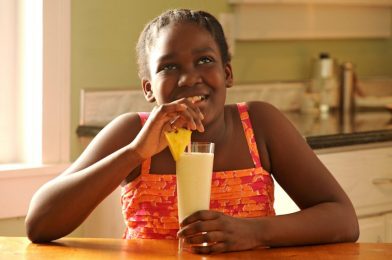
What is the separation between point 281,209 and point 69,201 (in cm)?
107

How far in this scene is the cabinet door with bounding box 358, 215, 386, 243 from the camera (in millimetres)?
3072

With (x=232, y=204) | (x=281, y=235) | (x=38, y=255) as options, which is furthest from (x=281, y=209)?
(x=38, y=255)

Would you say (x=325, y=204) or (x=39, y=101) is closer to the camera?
(x=325, y=204)

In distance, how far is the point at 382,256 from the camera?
169cm

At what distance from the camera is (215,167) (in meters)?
2.08

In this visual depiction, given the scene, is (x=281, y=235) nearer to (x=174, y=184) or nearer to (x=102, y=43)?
(x=174, y=184)

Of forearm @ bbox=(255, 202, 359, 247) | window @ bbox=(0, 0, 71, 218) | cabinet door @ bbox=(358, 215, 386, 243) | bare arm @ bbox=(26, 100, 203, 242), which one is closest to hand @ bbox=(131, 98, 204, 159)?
bare arm @ bbox=(26, 100, 203, 242)

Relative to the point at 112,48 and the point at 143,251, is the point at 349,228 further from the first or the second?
the point at 112,48

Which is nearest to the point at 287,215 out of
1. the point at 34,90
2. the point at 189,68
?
the point at 189,68

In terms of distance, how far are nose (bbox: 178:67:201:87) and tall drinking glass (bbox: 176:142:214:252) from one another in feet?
0.85

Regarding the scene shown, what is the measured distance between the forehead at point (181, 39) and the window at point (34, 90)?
1079mm

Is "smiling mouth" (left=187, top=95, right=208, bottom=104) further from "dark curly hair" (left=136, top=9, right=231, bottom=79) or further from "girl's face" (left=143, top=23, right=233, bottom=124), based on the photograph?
"dark curly hair" (left=136, top=9, right=231, bottom=79)

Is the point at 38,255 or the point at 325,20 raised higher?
the point at 325,20

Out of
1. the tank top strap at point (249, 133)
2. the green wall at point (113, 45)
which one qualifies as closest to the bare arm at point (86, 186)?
the tank top strap at point (249, 133)
